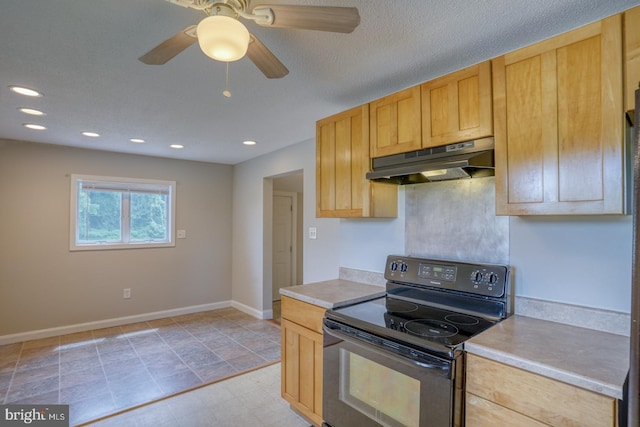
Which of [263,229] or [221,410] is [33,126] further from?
[221,410]

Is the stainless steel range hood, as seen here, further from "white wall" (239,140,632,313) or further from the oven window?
the oven window

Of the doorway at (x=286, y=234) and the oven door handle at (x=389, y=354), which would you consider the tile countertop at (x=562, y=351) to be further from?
the doorway at (x=286, y=234)

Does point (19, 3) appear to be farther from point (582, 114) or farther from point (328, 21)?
point (582, 114)

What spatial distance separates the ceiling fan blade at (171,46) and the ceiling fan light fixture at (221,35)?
0.45 feet

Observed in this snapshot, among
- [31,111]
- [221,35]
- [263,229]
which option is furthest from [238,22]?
[263,229]

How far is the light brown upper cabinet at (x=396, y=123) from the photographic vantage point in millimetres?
1874

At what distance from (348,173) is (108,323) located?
13.0ft

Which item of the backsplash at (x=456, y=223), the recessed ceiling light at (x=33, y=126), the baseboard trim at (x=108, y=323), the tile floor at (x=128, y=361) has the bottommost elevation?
the tile floor at (x=128, y=361)

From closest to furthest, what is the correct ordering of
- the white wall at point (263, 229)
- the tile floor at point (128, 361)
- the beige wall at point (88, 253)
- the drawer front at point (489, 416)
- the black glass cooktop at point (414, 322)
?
1. the drawer front at point (489, 416)
2. the black glass cooktop at point (414, 322)
3. the tile floor at point (128, 361)
4. the white wall at point (263, 229)
5. the beige wall at point (88, 253)

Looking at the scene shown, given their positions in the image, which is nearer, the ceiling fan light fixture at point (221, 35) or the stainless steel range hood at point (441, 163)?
the ceiling fan light fixture at point (221, 35)

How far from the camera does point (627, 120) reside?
1228 millimetres

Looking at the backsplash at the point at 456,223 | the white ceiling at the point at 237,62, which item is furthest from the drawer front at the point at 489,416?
the white ceiling at the point at 237,62

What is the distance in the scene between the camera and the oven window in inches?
55.6

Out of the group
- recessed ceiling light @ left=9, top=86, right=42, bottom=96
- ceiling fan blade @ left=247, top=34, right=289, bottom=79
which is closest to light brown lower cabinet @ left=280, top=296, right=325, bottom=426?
ceiling fan blade @ left=247, top=34, right=289, bottom=79
